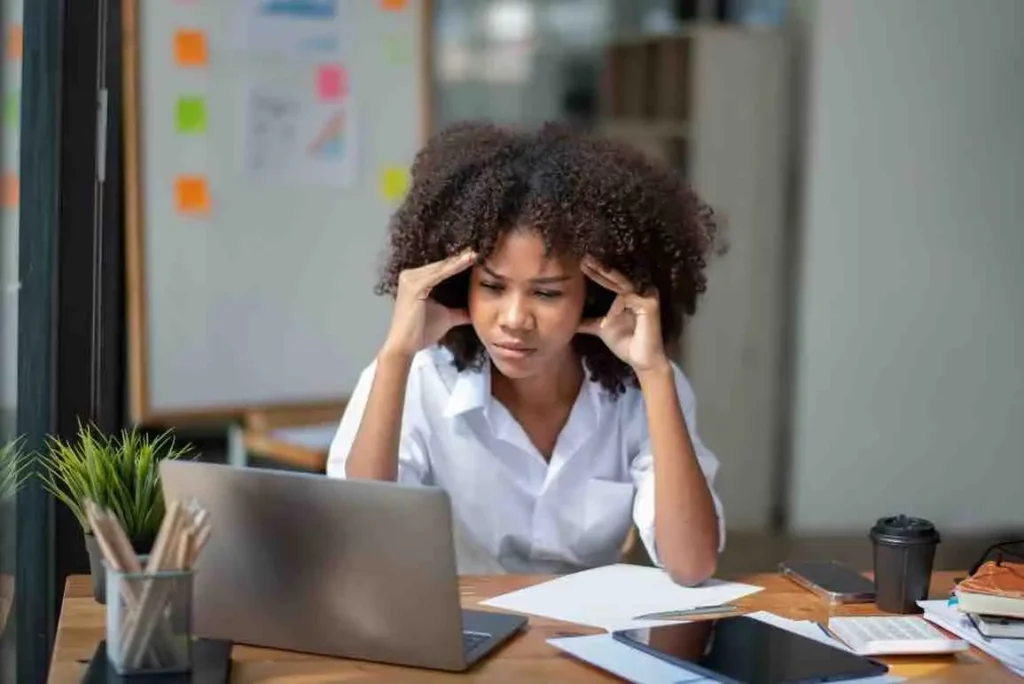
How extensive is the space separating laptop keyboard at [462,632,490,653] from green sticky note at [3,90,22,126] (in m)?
0.75

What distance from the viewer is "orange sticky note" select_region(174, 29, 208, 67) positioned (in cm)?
346

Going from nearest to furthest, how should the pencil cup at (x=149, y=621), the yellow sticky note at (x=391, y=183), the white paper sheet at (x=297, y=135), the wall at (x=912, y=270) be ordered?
1. the pencil cup at (x=149, y=621)
2. the white paper sheet at (x=297, y=135)
3. the yellow sticky note at (x=391, y=183)
4. the wall at (x=912, y=270)

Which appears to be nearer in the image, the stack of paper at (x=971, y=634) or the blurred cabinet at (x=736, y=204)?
the stack of paper at (x=971, y=634)

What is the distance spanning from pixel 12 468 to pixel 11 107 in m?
0.42

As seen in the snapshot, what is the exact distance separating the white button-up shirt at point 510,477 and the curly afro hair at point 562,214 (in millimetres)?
80

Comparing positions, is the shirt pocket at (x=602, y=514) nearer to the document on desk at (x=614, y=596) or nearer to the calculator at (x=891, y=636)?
the document on desk at (x=614, y=596)

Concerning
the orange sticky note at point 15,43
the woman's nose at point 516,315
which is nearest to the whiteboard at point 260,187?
the woman's nose at point 516,315

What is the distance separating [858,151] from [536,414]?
9.91 ft

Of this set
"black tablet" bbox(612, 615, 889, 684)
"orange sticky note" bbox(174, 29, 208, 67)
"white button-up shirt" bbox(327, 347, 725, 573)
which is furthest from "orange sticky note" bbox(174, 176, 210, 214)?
"black tablet" bbox(612, 615, 889, 684)

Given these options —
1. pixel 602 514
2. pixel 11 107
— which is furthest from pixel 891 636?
pixel 11 107

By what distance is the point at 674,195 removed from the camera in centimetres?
224

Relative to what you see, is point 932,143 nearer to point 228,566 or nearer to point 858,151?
point 858,151

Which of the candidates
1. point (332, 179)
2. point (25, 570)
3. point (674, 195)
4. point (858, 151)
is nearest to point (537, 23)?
point (858, 151)

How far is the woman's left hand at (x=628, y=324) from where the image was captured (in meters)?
2.09
